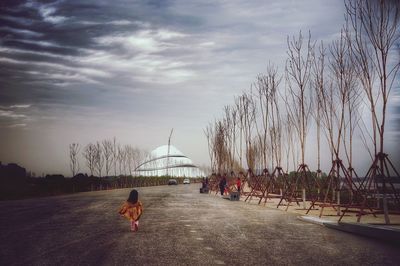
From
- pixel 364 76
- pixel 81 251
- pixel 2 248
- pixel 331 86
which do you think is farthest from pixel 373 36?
pixel 2 248

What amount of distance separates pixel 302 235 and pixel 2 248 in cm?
763

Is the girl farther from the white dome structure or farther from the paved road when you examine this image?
the white dome structure

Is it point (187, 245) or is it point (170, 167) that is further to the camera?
point (170, 167)

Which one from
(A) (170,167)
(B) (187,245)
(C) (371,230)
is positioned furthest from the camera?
(A) (170,167)

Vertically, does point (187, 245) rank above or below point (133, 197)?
below

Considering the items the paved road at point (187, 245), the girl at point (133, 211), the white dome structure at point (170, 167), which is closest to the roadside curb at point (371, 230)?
the paved road at point (187, 245)

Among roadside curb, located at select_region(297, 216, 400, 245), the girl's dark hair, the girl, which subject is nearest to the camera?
roadside curb, located at select_region(297, 216, 400, 245)

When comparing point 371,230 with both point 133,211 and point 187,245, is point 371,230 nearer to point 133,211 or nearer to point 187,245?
point 187,245

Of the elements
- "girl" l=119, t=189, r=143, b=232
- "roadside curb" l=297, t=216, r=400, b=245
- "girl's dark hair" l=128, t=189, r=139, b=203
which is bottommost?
"roadside curb" l=297, t=216, r=400, b=245

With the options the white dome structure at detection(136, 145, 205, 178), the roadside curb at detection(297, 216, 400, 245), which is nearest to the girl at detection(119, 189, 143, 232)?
the roadside curb at detection(297, 216, 400, 245)

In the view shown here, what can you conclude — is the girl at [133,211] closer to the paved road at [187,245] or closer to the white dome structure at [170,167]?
the paved road at [187,245]

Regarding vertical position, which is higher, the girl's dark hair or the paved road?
the girl's dark hair

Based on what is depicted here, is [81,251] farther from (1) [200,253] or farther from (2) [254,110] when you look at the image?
(2) [254,110]

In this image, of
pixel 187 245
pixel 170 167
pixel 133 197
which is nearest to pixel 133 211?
pixel 133 197
